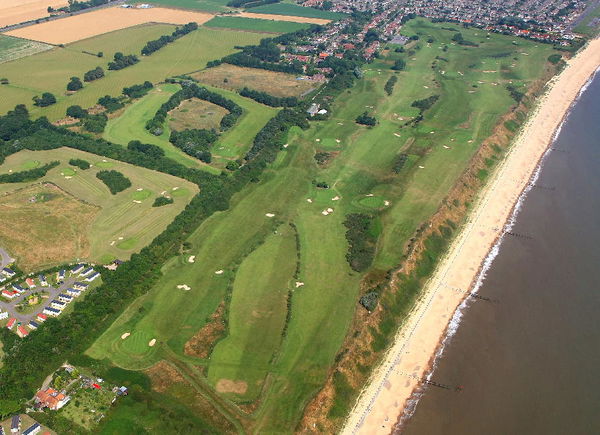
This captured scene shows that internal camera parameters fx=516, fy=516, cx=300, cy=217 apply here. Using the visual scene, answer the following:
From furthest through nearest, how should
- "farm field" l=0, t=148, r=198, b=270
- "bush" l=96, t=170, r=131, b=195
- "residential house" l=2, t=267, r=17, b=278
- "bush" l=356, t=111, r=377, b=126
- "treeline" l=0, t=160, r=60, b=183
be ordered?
"bush" l=356, t=111, r=377, b=126 < "treeline" l=0, t=160, r=60, b=183 < "bush" l=96, t=170, r=131, b=195 < "farm field" l=0, t=148, r=198, b=270 < "residential house" l=2, t=267, r=17, b=278

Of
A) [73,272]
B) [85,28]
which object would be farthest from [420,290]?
[85,28]

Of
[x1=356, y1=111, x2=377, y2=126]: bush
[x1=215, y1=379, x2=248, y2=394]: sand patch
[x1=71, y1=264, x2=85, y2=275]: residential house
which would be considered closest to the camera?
[x1=215, y1=379, x2=248, y2=394]: sand patch

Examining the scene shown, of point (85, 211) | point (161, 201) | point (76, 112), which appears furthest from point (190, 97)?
point (85, 211)

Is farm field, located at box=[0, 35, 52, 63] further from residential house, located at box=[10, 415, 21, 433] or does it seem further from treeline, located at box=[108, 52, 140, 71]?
residential house, located at box=[10, 415, 21, 433]

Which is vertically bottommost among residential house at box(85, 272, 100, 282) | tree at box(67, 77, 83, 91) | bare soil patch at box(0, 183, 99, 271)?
residential house at box(85, 272, 100, 282)

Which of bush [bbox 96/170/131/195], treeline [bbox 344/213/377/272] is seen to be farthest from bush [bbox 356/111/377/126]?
bush [bbox 96/170/131/195]

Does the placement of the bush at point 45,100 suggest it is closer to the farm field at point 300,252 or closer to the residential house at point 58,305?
the farm field at point 300,252

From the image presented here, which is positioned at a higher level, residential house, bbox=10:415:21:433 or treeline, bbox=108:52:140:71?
treeline, bbox=108:52:140:71

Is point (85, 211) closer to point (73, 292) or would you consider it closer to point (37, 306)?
point (73, 292)
